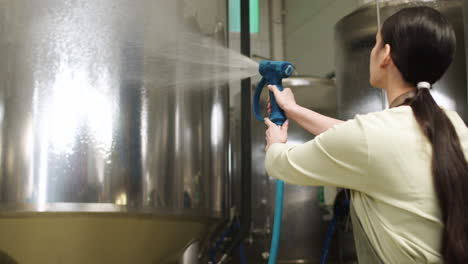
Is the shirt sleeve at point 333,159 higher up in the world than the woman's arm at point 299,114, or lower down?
lower down

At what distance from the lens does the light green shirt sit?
0.79 meters

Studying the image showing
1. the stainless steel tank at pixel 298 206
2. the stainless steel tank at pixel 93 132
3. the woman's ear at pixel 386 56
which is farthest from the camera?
the stainless steel tank at pixel 298 206

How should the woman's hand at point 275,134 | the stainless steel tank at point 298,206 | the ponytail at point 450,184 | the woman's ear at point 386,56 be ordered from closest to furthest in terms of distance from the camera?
the ponytail at point 450,184 < the woman's ear at point 386,56 < the woman's hand at point 275,134 < the stainless steel tank at point 298,206

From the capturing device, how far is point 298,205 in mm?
2461

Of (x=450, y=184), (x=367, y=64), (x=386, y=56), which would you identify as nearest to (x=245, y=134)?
(x=367, y=64)

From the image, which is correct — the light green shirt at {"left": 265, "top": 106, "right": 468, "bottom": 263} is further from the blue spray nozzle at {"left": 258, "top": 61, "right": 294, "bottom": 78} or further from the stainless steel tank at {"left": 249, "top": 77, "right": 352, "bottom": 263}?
the stainless steel tank at {"left": 249, "top": 77, "right": 352, "bottom": 263}

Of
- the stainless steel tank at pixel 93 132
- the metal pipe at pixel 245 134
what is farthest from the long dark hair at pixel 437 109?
the metal pipe at pixel 245 134

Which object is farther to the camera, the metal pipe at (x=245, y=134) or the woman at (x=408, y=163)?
the metal pipe at (x=245, y=134)

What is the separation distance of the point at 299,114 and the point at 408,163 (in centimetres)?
33

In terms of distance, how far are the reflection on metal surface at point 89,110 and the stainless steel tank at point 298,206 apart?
4.12 ft

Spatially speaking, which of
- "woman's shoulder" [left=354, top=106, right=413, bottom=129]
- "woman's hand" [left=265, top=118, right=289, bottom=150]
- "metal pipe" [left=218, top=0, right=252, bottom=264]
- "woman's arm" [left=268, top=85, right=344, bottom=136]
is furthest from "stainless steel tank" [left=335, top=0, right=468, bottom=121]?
"woman's shoulder" [left=354, top=106, right=413, bottom=129]

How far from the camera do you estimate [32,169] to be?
1151 millimetres

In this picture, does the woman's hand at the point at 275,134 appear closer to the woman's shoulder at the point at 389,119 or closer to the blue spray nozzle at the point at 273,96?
the blue spray nozzle at the point at 273,96

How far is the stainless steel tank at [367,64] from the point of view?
1635mm
